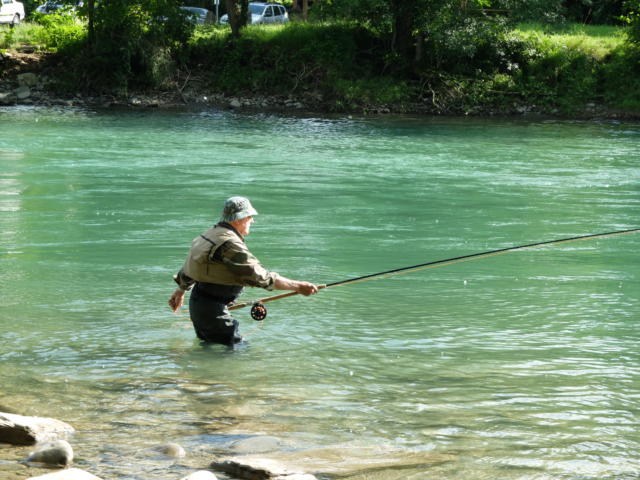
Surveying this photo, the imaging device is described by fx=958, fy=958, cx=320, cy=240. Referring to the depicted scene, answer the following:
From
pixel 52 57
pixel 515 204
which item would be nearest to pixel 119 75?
pixel 52 57

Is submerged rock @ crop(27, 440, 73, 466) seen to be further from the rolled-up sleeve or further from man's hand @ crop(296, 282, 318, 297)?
man's hand @ crop(296, 282, 318, 297)

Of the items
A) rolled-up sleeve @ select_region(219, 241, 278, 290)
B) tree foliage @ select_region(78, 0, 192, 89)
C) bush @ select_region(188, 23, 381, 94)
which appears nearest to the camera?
rolled-up sleeve @ select_region(219, 241, 278, 290)

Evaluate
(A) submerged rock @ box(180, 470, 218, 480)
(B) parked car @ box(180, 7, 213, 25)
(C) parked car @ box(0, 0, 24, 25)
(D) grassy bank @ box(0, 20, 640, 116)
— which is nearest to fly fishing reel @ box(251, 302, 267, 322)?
(A) submerged rock @ box(180, 470, 218, 480)

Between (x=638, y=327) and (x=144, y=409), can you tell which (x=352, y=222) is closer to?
(x=638, y=327)

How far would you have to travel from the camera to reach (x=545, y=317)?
28.4 ft

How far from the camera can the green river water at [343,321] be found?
5703mm

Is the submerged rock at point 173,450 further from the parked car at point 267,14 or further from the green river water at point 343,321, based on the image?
the parked car at point 267,14

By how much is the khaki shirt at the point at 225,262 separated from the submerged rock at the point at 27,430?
1589 millimetres

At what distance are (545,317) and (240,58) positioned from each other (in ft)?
91.2

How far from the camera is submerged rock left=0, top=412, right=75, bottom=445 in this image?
5.15 m

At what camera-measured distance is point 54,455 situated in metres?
4.84

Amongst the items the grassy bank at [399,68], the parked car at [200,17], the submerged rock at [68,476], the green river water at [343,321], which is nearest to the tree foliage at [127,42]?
the grassy bank at [399,68]

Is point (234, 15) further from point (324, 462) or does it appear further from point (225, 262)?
point (324, 462)

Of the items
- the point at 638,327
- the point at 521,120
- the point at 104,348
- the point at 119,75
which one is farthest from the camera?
the point at 119,75
